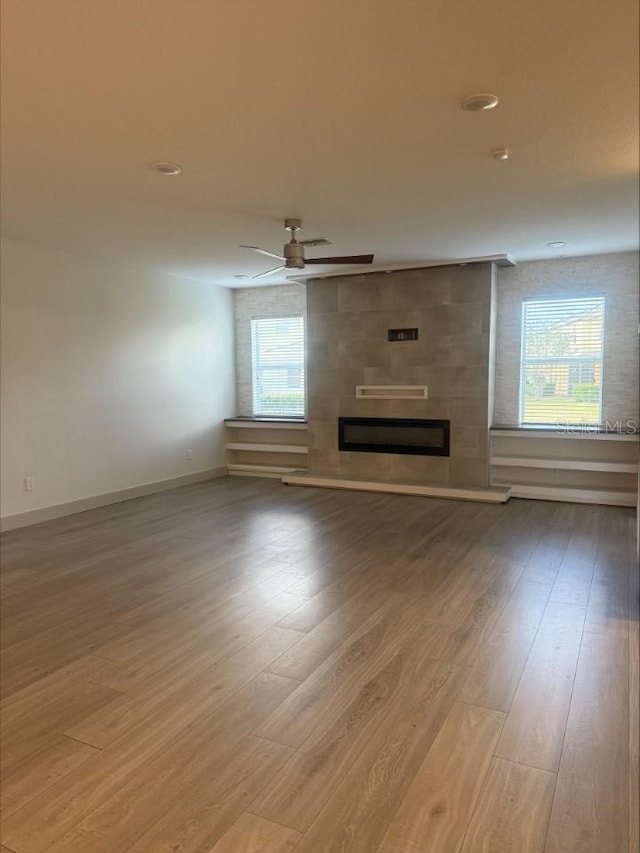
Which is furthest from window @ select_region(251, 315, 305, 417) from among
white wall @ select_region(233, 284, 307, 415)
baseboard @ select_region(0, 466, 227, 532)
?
baseboard @ select_region(0, 466, 227, 532)

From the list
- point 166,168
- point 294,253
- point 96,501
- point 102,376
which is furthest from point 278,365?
point 166,168

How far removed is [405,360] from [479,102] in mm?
4200

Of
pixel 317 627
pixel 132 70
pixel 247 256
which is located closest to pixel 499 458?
pixel 247 256

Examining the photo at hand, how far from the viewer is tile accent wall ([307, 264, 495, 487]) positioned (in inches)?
249

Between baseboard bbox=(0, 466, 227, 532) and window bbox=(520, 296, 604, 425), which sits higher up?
window bbox=(520, 296, 604, 425)

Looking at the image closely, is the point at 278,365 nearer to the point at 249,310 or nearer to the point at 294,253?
the point at 249,310

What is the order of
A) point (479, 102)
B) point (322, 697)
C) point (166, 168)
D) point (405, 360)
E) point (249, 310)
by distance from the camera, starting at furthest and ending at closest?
1. point (249, 310)
2. point (405, 360)
3. point (166, 168)
4. point (479, 102)
5. point (322, 697)

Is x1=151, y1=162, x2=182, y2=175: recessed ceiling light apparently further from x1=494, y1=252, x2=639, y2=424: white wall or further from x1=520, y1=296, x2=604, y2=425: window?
x1=520, y1=296, x2=604, y2=425: window

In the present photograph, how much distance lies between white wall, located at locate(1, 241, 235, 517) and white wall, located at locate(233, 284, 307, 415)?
24cm

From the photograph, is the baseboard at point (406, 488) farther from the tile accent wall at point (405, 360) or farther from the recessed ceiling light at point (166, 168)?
the recessed ceiling light at point (166, 168)

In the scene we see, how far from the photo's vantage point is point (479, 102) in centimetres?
255

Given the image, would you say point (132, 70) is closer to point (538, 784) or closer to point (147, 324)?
point (538, 784)

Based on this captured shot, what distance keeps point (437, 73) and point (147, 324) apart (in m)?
5.07

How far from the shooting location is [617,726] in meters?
2.20
